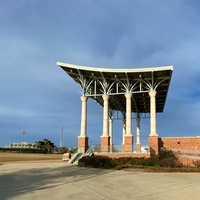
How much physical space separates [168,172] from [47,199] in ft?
37.9

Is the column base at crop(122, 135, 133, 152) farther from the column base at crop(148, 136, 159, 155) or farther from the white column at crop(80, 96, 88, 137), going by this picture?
the white column at crop(80, 96, 88, 137)

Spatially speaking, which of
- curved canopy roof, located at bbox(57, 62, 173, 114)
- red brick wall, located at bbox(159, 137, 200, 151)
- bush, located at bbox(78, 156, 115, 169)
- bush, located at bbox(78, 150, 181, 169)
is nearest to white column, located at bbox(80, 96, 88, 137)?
curved canopy roof, located at bbox(57, 62, 173, 114)

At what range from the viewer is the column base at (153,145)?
2919cm

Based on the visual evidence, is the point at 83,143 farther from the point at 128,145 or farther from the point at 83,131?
the point at 128,145

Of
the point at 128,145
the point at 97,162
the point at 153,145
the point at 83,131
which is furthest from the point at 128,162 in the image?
the point at 83,131

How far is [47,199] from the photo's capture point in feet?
31.0

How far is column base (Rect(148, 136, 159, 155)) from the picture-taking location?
29.2 metres

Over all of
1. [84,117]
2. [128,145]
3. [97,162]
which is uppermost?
[84,117]

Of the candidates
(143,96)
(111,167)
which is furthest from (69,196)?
(143,96)

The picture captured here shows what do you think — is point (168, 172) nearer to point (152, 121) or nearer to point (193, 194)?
point (193, 194)

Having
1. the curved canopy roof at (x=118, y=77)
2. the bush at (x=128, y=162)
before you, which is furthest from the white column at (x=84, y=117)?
the bush at (x=128, y=162)

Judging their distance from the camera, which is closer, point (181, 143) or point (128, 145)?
point (128, 145)

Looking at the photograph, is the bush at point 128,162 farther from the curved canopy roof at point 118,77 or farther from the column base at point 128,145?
the curved canopy roof at point 118,77

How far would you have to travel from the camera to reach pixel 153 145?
96.2ft
